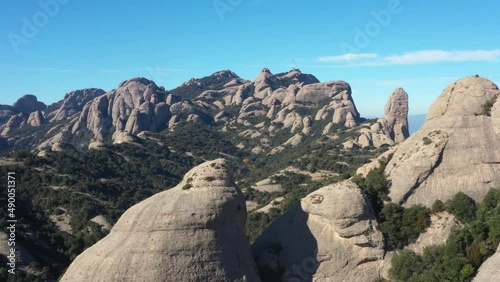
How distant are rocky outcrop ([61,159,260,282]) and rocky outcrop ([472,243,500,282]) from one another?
15.5 meters

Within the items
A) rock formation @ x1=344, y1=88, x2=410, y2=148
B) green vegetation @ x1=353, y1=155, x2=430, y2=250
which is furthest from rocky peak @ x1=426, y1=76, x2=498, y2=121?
rock formation @ x1=344, y1=88, x2=410, y2=148

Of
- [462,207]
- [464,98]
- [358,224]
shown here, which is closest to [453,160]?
[462,207]

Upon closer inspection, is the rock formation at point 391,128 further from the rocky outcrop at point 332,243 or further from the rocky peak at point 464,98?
the rocky outcrop at point 332,243

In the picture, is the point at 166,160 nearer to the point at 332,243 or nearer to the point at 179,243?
the point at 332,243

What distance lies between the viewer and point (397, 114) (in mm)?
125000

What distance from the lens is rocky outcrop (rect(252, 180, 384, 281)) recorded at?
32.9 m

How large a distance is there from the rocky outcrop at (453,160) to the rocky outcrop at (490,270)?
8.05 meters

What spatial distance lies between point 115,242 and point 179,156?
113991 mm

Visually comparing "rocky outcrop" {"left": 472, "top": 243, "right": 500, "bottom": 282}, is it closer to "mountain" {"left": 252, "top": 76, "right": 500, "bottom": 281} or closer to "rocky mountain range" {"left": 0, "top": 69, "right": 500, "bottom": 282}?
"rocky mountain range" {"left": 0, "top": 69, "right": 500, "bottom": 282}

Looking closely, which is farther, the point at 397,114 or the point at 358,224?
the point at 397,114

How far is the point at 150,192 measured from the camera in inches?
3930

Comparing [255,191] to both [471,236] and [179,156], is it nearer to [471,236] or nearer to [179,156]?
[179,156]

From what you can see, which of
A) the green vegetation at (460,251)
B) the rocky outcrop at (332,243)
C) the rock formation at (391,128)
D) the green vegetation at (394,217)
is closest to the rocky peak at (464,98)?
the green vegetation at (460,251)

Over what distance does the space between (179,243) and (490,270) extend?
811 inches
